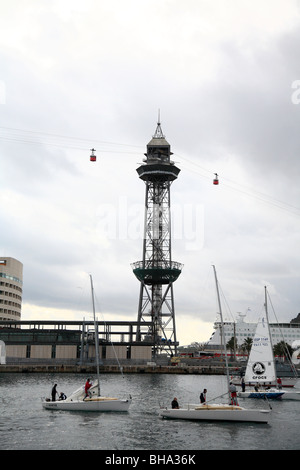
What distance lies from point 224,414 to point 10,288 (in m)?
154

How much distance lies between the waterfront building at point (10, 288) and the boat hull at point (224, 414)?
148186mm

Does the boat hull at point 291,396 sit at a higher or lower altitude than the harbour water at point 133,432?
higher

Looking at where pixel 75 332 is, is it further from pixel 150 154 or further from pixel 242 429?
pixel 242 429

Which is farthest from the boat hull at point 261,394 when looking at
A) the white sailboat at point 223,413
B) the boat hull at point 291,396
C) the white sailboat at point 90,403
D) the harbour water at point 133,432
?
the white sailboat at point 223,413

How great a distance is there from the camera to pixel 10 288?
18388 cm

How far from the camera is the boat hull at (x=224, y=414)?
40.2 meters

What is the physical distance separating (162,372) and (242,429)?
89.1 meters

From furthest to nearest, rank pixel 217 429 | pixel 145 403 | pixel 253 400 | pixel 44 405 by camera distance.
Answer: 1. pixel 253 400
2. pixel 145 403
3. pixel 44 405
4. pixel 217 429

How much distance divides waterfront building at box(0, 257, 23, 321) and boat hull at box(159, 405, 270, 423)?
148 m

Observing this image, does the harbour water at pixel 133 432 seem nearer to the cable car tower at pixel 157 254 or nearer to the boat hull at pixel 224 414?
the boat hull at pixel 224 414

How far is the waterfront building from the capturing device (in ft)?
591

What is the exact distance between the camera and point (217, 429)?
37906 mm
